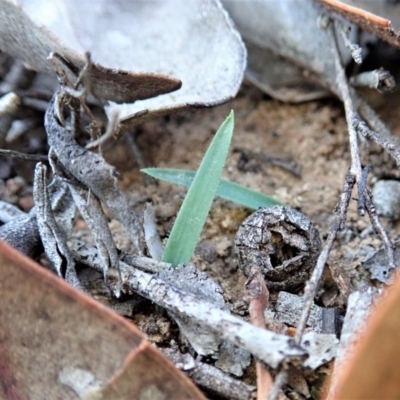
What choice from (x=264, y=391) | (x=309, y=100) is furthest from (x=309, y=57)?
(x=264, y=391)

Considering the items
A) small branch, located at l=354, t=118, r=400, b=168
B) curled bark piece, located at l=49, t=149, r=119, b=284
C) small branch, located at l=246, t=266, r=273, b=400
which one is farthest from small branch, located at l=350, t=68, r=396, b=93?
curled bark piece, located at l=49, t=149, r=119, b=284

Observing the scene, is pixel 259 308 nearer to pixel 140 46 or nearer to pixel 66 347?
pixel 66 347

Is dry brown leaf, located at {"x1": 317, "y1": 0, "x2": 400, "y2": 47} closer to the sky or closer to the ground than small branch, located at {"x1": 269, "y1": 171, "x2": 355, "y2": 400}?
closer to the sky

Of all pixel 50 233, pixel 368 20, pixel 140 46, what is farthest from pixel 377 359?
pixel 140 46

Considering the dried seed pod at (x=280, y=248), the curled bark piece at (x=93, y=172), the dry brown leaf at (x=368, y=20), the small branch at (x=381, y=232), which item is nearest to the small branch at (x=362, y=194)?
the small branch at (x=381, y=232)

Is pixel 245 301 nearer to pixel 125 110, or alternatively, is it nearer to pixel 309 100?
pixel 125 110

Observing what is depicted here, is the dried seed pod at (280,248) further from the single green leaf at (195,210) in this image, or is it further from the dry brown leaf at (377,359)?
the dry brown leaf at (377,359)

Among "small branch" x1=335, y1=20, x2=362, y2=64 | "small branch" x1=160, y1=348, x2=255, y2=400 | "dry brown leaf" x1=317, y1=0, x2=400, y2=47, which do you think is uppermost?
"dry brown leaf" x1=317, y1=0, x2=400, y2=47

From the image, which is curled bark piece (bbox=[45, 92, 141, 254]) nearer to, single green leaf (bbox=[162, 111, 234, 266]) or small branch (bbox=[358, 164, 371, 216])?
single green leaf (bbox=[162, 111, 234, 266])

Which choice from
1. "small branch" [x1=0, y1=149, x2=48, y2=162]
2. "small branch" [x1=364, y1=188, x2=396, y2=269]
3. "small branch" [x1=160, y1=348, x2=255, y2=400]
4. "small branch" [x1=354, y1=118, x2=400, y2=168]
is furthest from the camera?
"small branch" [x1=0, y1=149, x2=48, y2=162]

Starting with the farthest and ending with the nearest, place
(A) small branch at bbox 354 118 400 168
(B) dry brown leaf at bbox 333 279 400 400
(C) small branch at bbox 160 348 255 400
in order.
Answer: (A) small branch at bbox 354 118 400 168 < (C) small branch at bbox 160 348 255 400 < (B) dry brown leaf at bbox 333 279 400 400
